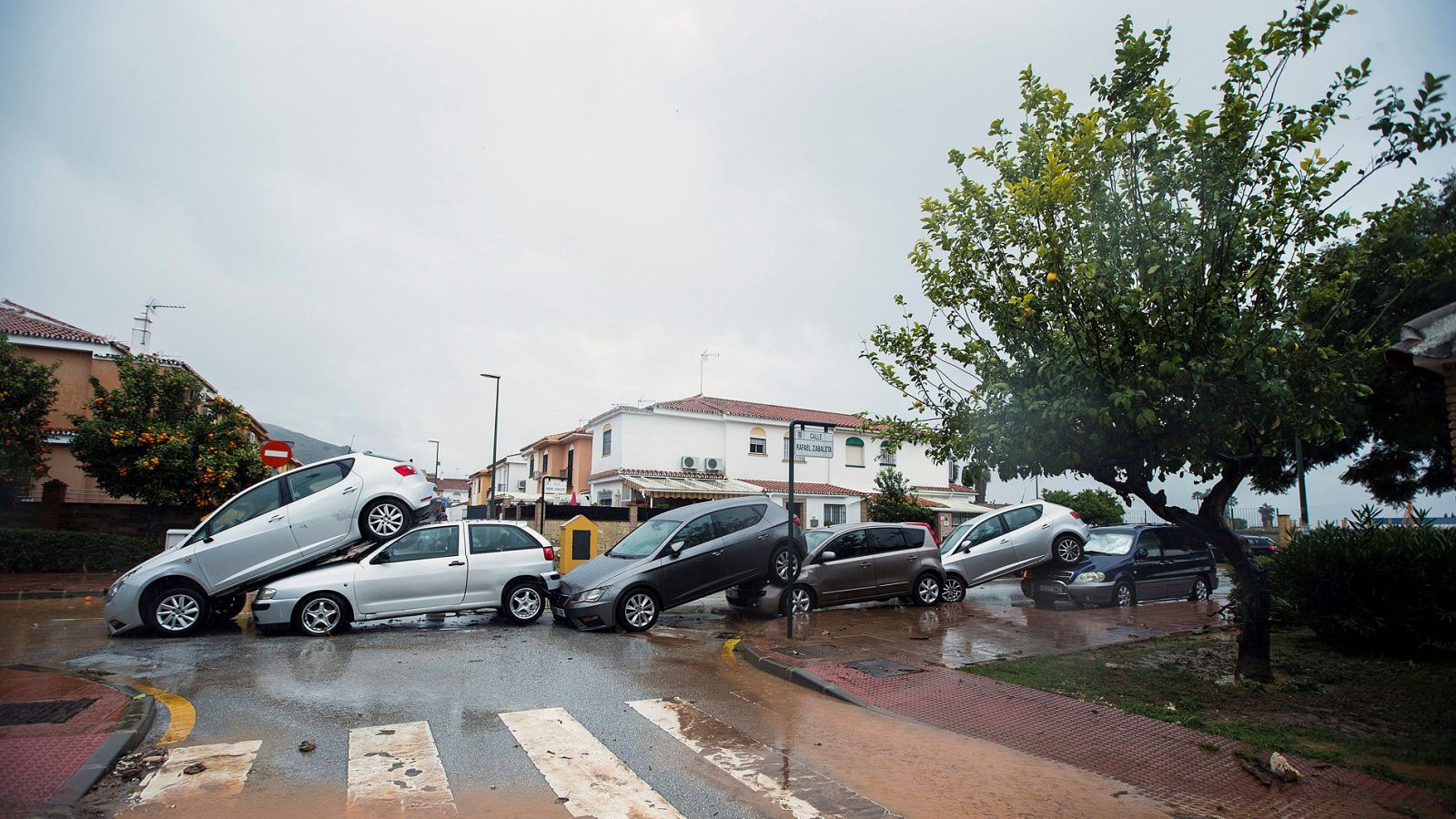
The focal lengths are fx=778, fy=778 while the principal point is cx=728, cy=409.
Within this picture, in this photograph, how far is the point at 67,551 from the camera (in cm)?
1931

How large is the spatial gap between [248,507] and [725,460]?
2730cm

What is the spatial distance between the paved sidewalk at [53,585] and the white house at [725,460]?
18.0 metres

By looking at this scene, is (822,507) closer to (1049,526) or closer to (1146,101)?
(1049,526)

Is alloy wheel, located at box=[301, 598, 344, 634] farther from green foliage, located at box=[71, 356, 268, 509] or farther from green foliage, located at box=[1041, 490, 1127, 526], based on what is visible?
green foliage, located at box=[1041, 490, 1127, 526]

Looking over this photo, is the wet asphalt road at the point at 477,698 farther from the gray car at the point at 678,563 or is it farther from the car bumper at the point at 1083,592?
the car bumper at the point at 1083,592

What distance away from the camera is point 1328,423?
296 inches

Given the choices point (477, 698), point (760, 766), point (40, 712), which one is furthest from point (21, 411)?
point (760, 766)

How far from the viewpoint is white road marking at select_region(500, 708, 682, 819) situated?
4.49 m

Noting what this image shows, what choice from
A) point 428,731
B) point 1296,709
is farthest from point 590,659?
point 1296,709

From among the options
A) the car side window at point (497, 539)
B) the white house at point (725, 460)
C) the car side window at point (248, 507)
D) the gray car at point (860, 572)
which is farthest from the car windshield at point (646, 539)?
the white house at point (725, 460)

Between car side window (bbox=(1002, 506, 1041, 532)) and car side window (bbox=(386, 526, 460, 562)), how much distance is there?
1005 cm

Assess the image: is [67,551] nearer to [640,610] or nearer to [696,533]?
[640,610]

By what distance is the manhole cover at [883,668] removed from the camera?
8156 mm

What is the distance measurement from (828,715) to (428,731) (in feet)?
10.7
